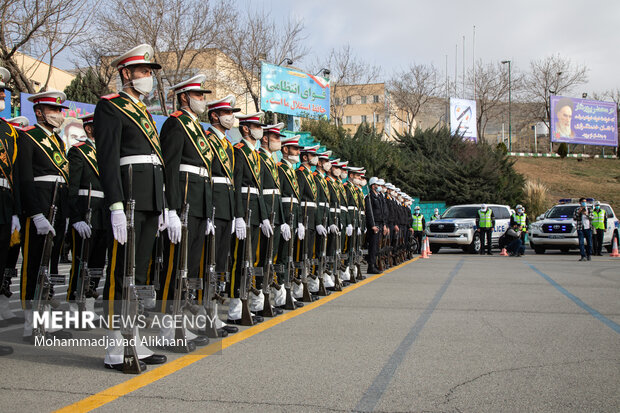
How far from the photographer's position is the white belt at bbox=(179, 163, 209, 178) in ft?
18.9

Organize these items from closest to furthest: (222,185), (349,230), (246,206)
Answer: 1. (222,185)
2. (246,206)
3. (349,230)

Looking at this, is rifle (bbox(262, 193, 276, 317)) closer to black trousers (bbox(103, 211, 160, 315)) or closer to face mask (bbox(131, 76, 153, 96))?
black trousers (bbox(103, 211, 160, 315))

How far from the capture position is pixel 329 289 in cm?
1037

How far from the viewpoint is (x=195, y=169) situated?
5793 mm

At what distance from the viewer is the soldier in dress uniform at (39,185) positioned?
19.1 ft

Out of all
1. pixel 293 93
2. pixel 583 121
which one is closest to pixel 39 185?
pixel 293 93

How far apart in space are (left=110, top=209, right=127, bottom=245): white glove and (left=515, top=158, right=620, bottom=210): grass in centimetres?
4309

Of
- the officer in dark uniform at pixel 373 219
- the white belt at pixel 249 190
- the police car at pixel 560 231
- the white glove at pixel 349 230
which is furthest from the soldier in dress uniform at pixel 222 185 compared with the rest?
the police car at pixel 560 231

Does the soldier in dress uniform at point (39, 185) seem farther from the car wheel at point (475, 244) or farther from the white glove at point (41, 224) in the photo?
the car wheel at point (475, 244)

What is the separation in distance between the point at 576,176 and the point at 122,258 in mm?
52911

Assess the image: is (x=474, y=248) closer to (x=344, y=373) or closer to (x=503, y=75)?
(x=344, y=373)

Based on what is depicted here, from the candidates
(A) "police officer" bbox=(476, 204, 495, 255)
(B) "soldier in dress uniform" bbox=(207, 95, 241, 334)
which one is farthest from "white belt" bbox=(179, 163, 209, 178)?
(A) "police officer" bbox=(476, 204, 495, 255)

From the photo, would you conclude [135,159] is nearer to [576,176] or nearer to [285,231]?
[285,231]

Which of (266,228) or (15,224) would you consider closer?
(15,224)
